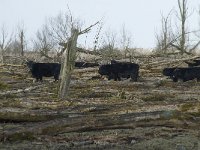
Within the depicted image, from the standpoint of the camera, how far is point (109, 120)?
8.26 meters

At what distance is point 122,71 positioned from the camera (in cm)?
2286

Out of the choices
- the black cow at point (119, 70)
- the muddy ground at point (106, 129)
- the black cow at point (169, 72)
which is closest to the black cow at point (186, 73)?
the black cow at point (169, 72)

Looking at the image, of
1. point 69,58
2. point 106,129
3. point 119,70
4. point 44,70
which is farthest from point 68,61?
point 119,70

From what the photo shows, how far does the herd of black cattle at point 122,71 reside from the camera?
21.6 m

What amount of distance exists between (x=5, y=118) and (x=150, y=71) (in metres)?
16.1

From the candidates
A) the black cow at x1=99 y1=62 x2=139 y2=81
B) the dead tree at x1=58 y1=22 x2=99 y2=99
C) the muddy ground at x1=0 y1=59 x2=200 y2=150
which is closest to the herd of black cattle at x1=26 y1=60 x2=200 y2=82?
the black cow at x1=99 y1=62 x2=139 y2=81

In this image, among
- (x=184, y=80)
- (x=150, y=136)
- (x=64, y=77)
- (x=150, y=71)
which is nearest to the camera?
(x=150, y=136)

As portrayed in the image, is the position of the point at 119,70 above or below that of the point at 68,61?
below

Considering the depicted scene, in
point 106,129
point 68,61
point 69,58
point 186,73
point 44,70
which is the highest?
point 69,58

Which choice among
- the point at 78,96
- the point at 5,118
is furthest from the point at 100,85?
the point at 5,118

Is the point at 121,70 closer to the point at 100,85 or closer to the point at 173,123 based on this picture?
the point at 100,85

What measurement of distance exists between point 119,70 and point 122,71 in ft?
0.63

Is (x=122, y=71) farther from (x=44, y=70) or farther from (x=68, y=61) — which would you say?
(x=68, y=61)

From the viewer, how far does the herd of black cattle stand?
2156 centimetres
